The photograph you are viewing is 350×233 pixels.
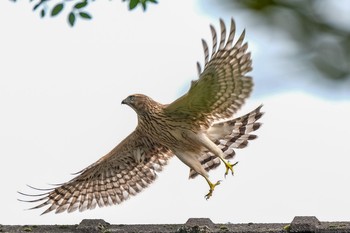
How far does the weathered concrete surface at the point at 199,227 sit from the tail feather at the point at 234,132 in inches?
94.5

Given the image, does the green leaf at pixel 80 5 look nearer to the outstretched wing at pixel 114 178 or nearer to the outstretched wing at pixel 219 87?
the outstretched wing at pixel 219 87

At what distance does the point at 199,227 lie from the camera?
8.95 metres

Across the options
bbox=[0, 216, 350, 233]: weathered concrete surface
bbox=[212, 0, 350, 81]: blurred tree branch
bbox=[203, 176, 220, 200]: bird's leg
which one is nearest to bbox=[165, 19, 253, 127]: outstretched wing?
bbox=[203, 176, 220, 200]: bird's leg

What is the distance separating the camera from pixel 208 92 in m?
11.2

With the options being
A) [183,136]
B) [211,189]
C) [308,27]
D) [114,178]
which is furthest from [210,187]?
[308,27]

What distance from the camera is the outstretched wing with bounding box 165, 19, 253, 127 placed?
10766 mm

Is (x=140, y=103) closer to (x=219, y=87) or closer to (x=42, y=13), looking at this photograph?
(x=219, y=87)

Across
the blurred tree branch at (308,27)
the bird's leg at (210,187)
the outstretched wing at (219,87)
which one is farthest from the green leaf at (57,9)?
the blurred tree branch at (308,27)

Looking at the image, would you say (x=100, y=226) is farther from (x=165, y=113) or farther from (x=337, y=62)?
(x=337, y=62)

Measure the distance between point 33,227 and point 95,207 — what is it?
3524mm

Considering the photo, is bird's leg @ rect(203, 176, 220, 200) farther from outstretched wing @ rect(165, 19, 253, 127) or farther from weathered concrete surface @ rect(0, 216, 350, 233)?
weathered concrete surface @ rect(0, 216, 350, 233)

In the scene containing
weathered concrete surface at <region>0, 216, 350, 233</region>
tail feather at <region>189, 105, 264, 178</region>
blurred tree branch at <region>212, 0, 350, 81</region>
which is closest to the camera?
blurred tree branch at <region>212, 0, 350, 81</region>

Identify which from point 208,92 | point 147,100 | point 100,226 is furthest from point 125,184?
point 100,226

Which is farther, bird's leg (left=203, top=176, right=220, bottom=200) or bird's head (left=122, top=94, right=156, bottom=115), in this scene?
bird's head (left=122, top=94, right=156, bottom=115)
